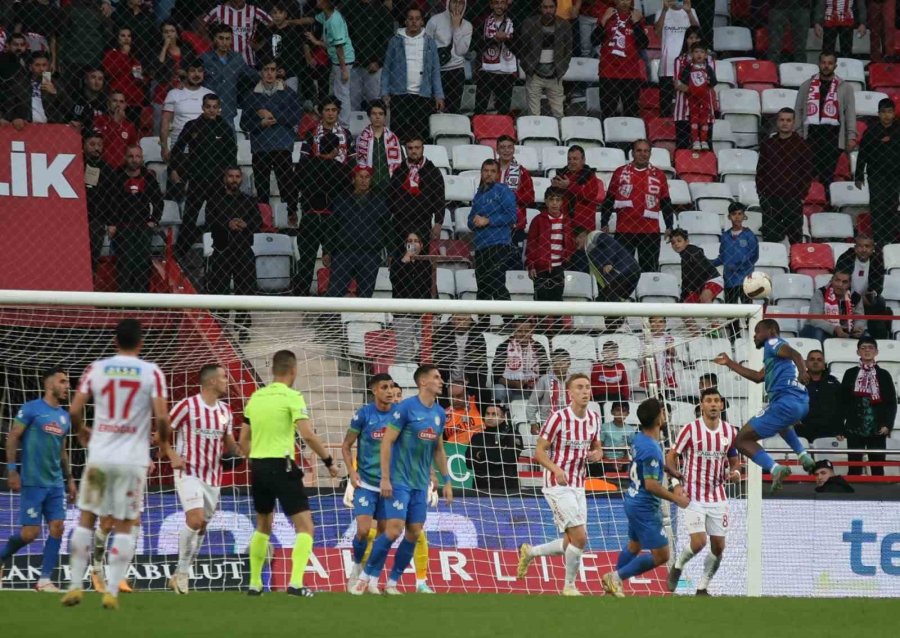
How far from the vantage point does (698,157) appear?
1855 cm

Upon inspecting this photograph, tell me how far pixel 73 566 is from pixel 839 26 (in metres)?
14.7

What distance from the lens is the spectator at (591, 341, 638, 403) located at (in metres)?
14.2

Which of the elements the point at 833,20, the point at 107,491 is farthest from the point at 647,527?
the point at 833,20

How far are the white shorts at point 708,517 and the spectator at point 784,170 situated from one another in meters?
5.88

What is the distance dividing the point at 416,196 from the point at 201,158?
2264mm

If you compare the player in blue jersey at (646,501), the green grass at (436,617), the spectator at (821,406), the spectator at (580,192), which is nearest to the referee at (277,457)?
the green grass at (436,617)

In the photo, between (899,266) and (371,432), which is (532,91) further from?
(371,432)

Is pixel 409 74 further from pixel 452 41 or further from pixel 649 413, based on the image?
pixel 649 413

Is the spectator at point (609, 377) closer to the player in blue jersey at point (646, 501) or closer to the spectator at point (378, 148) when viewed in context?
the player in blue jersey at point (646, 501)

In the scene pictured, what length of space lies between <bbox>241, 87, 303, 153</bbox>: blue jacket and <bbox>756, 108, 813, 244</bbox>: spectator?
5.50 m

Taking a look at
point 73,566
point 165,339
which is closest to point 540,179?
point 165,339

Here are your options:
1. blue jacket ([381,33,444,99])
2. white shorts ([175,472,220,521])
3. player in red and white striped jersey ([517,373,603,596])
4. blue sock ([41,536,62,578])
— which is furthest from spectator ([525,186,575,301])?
blue sock ([41,536,62,578])

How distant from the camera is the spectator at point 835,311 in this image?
16.2 metres

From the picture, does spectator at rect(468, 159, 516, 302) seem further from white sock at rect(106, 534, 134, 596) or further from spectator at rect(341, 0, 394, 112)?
white sock at rect(106, 534, 134, 596)
